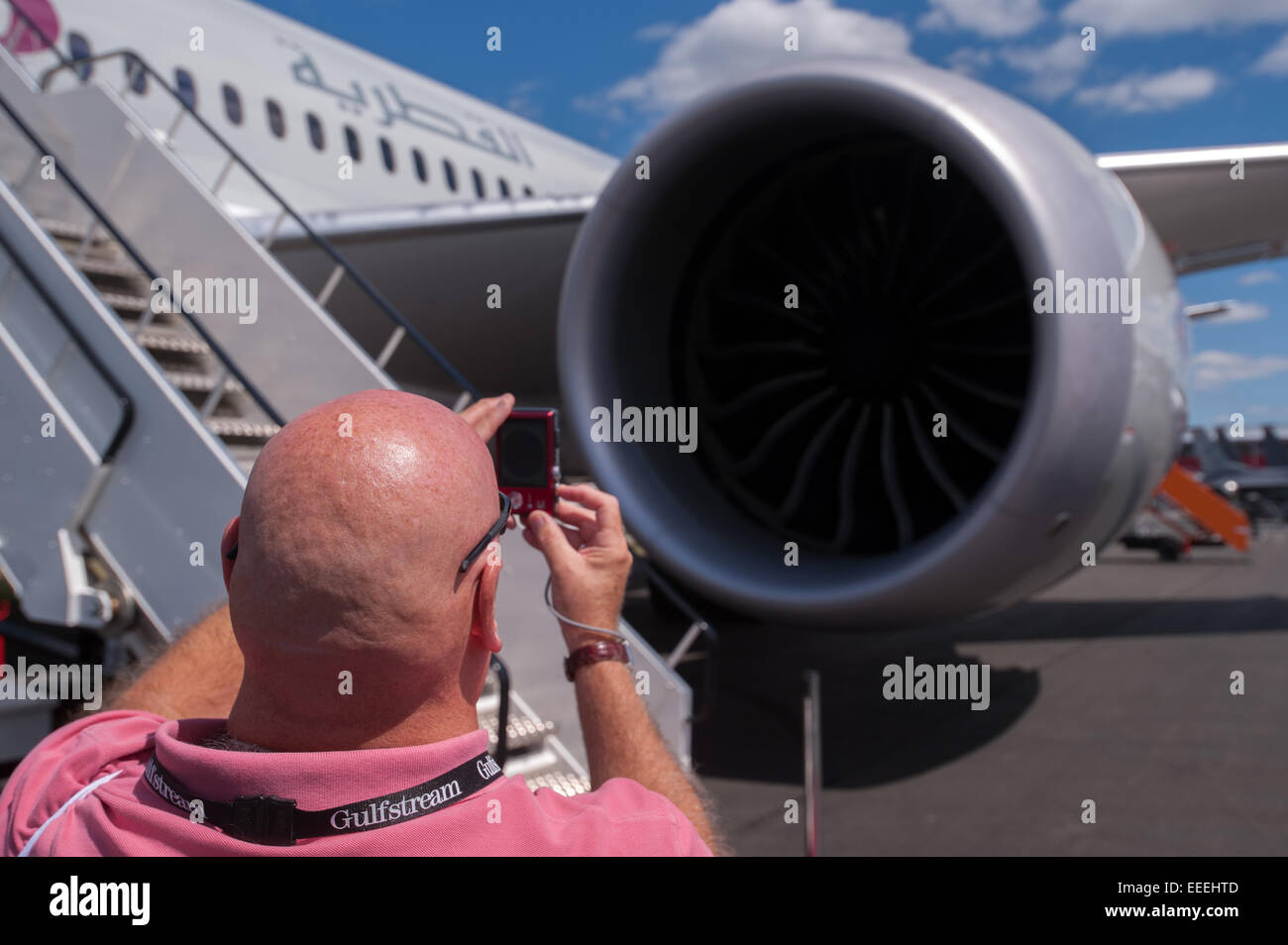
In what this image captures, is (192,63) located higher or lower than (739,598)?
higher

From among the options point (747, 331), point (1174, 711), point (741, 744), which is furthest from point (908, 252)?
point (1174, 711)

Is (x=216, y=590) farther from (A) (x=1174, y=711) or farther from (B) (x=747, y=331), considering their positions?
(A) (x=1174, y=711)

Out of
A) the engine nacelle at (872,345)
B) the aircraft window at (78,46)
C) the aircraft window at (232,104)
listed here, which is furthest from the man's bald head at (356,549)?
the aircraft window at (232,104)

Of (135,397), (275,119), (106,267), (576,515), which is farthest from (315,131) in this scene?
(576,515)

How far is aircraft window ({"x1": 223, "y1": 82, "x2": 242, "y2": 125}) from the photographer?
629 cm

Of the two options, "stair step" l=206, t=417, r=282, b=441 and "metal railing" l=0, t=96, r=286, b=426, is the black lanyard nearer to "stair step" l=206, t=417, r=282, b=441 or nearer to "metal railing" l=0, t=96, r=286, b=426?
"metal railing" l=0, t=96, r=286, b=426

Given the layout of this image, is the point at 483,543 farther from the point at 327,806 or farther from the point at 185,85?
the point at 185,85

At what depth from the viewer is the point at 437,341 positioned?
5562 millimetres

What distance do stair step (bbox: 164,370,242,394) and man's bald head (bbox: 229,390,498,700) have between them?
2.85 m

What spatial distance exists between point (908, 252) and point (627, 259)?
41.4 inches

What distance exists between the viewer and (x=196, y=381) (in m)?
3.58

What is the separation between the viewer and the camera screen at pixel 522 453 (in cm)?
138

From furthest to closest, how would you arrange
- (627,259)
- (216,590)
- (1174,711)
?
(1174,711) → (627,259) → (216,590)

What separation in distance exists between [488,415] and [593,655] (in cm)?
36
